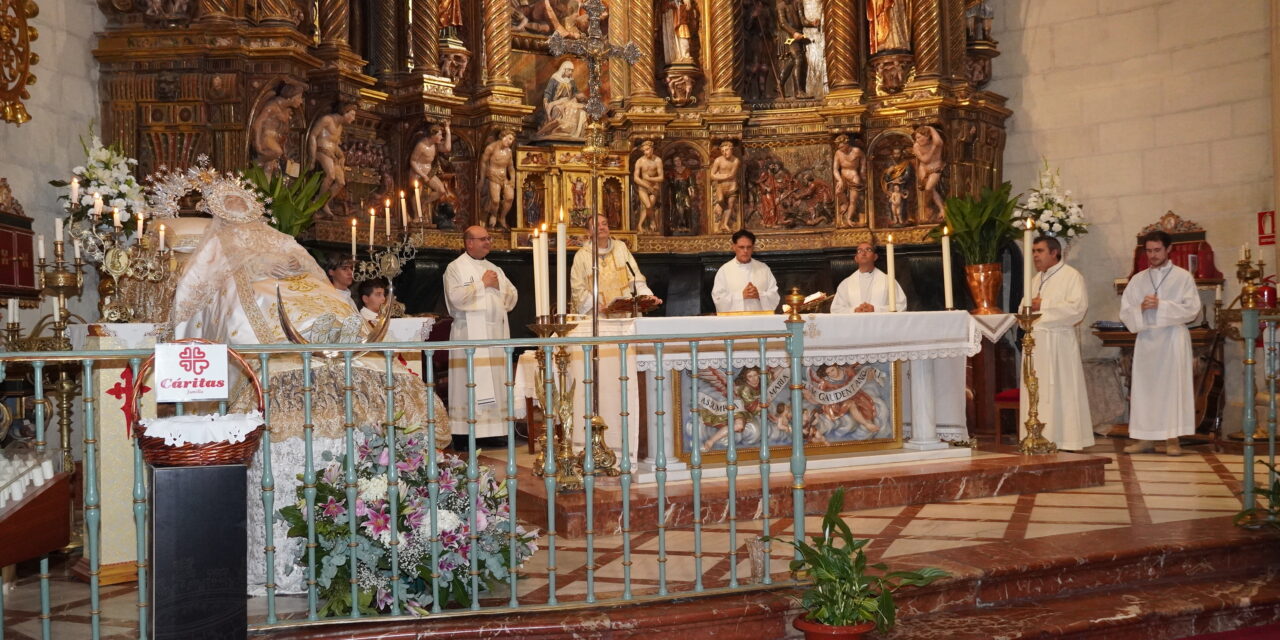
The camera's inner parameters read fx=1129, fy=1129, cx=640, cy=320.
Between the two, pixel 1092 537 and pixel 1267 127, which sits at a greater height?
pixel 1267 127

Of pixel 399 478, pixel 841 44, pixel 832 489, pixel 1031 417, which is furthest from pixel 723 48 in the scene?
pixel 399 478

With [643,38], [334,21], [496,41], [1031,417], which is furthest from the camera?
[643,38]

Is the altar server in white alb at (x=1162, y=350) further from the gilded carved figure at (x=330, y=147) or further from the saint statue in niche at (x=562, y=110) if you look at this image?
the gilded carved figure at (x=330, y=147)

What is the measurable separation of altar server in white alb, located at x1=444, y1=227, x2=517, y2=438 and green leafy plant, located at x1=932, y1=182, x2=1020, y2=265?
14.2 ft

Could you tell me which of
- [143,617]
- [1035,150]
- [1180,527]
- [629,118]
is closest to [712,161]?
[629,118]

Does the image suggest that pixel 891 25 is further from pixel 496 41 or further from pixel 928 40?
pixel 496 41

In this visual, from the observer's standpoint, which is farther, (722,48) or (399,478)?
(722,48)

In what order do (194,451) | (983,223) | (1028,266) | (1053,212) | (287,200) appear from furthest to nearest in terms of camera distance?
(983,223) → (1053,212) → (287,200) → (1028,266) → (194,451)

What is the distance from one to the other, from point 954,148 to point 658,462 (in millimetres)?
8344

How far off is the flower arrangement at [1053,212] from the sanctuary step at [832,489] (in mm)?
3732

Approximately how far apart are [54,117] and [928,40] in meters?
8.17

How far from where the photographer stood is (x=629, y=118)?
38.4 feet

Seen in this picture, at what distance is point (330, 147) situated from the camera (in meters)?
9.61

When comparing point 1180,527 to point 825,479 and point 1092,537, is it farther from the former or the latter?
point 825,479
